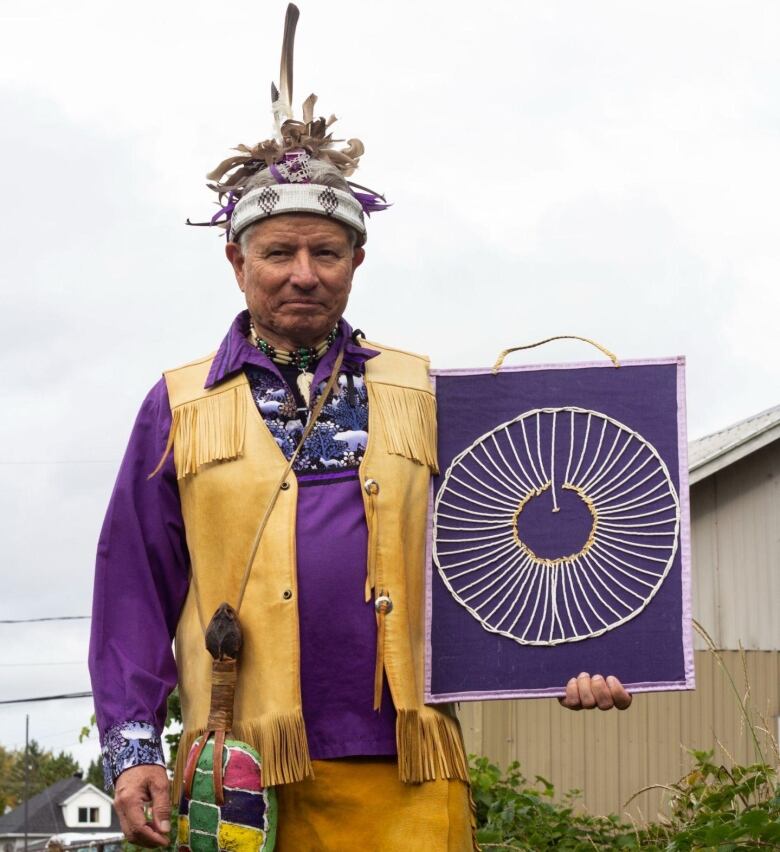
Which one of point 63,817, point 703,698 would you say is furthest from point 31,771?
point 703,698

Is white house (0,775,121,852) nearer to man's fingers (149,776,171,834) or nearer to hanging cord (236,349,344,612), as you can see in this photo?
man's fingers (149,776,171,834)

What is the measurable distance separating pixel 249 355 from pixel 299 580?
57cm

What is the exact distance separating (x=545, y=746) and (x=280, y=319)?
25.5 feet

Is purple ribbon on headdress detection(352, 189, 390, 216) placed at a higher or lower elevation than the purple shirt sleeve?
higher

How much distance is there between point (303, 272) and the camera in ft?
11.5

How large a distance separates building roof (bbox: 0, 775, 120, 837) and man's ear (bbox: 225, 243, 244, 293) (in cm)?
7043

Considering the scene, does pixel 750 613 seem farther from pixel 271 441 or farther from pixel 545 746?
pixel 271 441

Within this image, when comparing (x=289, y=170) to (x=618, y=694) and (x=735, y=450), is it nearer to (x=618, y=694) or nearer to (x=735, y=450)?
(x=618, y=694)

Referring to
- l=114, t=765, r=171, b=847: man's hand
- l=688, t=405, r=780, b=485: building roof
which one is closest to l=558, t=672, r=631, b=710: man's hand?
l=114, t=765, r=171, b=847: man's hand

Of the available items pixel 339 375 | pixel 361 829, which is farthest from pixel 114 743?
pixel 339 375

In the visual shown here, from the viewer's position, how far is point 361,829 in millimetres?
3371

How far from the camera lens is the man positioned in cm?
338

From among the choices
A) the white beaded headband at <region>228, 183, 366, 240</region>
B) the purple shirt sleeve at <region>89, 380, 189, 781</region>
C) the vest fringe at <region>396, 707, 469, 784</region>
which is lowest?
the vest fringe at <region>396, 707, 469, 784</region>

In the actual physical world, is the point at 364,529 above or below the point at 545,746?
above
